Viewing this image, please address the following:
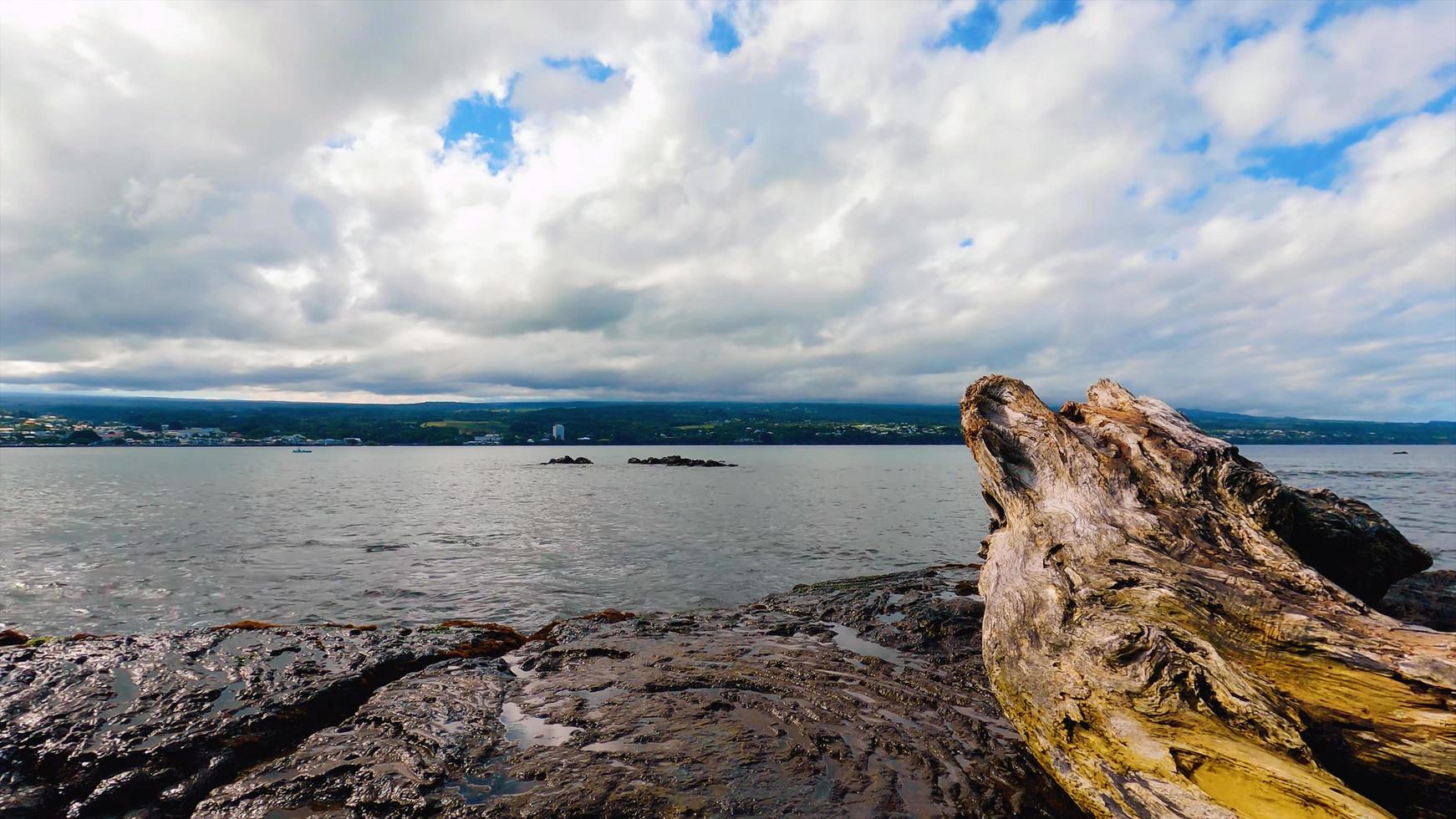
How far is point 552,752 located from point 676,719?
135 centimetres

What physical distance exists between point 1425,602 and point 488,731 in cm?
1590

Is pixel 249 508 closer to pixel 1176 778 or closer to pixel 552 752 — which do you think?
pixel 552 752

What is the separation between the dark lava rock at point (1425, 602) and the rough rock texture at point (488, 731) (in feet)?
26.9

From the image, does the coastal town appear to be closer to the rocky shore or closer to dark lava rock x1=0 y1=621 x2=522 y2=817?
dark lava rock x1=0 y1=621 x2=522 y2=817

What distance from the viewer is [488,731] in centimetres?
623

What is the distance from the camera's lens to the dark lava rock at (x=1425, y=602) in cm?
1054

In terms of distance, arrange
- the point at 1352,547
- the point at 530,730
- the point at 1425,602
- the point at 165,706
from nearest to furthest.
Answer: the point at 165,706 < the point at 530,730 < the point at 1352,547 < the point at 1425,602

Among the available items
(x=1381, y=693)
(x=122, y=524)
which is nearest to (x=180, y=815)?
(x=1381, y=693)

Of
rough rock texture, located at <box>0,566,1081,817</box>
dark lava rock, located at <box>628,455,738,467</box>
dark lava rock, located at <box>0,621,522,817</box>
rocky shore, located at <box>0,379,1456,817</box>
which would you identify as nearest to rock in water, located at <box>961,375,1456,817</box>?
rocky shore, located at <box>0,379,1456,817</box>

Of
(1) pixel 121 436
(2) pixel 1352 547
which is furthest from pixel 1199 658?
(1) pixel 121 436

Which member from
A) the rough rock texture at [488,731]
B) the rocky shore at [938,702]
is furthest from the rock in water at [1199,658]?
the rough rock texture at [488,731]

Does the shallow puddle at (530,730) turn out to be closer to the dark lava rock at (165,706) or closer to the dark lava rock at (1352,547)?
the dark lava rock at (165,706)

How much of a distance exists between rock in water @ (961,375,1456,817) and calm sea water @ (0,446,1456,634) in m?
9.01

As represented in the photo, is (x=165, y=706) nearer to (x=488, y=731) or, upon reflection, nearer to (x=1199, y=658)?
(x=488, y=731)
